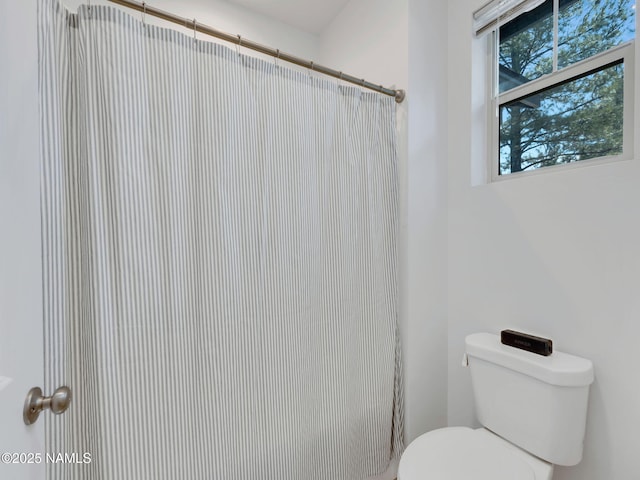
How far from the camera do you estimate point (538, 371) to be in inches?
40.9

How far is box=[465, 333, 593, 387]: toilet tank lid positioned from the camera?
100 cm

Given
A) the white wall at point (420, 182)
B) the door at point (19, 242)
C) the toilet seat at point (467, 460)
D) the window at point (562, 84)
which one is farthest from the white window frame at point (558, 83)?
the door at point (19, 242)

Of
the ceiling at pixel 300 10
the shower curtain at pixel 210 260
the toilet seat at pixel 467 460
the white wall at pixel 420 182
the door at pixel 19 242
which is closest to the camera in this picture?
the door at pixel 19 242

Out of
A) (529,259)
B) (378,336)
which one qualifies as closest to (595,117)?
(529,259)

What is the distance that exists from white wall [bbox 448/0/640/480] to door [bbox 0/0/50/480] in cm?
155

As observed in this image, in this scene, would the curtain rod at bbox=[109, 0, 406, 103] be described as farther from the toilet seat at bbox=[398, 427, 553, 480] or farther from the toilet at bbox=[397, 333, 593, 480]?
the toilet seat at bbox=[398, 427, 553, 480]

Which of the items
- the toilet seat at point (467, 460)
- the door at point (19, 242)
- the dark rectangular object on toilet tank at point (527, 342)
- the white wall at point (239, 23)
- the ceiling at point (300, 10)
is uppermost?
the ceiling at point (300, 10)

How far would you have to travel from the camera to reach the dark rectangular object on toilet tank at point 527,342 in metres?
1.09

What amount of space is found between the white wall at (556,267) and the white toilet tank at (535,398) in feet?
0.33

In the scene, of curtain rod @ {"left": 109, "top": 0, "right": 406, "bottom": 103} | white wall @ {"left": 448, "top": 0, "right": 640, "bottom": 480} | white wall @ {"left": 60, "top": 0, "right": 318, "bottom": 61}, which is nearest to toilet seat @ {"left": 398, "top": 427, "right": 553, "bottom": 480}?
white wall @ {"left": 448, "top": 0, "right": 640, "bottom": 480}

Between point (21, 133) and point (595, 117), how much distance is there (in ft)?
5.65

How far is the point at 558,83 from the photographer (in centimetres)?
123

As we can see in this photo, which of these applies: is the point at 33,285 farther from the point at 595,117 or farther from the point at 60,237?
the point at 595,117

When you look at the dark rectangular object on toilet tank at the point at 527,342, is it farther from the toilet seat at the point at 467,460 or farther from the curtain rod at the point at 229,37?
the curtain rod at the point at 229,37
